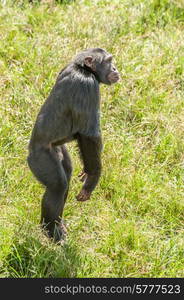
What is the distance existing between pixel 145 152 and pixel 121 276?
78.2 inches

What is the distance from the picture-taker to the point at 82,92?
5414 millimetres

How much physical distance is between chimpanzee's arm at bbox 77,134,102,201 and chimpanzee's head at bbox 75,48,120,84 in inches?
26.2

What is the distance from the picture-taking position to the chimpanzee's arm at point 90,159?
552 cm

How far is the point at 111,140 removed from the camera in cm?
711

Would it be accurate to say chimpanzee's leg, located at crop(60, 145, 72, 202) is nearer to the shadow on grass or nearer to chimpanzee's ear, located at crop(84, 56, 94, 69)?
the shadow on grass

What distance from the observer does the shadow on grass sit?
17.7ft

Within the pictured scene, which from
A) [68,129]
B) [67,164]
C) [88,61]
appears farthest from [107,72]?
[67,164]

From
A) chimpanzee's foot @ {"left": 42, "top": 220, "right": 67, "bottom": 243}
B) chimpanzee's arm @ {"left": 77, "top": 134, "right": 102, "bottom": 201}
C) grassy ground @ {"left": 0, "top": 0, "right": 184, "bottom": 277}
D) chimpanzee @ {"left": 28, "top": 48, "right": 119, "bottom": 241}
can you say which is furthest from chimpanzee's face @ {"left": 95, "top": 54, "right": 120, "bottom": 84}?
chimpanzee's foot @ {"left": 42, "top": 220, "right": 67, "bottom": 243}

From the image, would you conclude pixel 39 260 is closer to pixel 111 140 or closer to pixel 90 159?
pixel 90 159

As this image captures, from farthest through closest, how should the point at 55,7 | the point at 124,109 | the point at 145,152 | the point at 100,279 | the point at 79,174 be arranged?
1. the point at 55,7
2. the point at 124,109
3. the point at 145,152
4. the point at 79,174
5. the point at 100,279

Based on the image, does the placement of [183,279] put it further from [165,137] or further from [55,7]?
[55,7]

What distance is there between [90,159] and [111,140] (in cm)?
154

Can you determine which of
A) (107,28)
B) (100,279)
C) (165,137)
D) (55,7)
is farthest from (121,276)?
(55,7)

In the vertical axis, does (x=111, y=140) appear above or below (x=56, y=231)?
above
